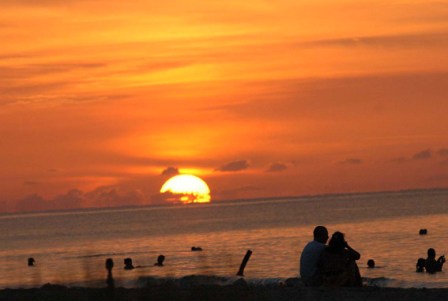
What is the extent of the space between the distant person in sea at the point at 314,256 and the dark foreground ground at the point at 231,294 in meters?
0.32

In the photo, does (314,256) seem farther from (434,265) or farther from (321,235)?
(434,265)

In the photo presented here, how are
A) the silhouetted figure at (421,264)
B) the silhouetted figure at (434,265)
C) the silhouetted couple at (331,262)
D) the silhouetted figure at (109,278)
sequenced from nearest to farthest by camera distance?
the silhouetted figure at (109,278) → the silhouetted couple at (331,262) → the silhouetted figure at (434,265) → the silhouetted figure at (421,264)

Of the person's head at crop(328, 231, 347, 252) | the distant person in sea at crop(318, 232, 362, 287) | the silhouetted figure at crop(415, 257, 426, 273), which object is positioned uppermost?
the silhouetted figure at crop(415, 257, 426, 273)

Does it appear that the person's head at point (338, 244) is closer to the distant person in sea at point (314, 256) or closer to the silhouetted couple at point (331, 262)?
the silhouetted couple at point (331, 262)

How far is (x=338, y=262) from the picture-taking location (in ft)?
66.9

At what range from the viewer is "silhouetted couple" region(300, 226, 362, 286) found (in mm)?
20344

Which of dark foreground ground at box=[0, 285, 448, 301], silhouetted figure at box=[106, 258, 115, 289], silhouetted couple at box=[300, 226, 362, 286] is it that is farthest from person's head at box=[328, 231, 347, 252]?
silhouetted figure at box=[106, 258, 115, 289]

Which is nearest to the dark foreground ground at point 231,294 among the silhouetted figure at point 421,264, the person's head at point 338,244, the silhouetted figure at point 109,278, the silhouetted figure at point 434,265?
the silhouetted figure at point 109,278

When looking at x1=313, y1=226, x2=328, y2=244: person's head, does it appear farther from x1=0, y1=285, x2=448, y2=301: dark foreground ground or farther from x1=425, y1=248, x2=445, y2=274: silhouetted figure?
x1=425, y1=248, x2=445, y2=274: silhouetted figure

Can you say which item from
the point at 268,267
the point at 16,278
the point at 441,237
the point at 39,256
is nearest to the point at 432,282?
the point at 268,267

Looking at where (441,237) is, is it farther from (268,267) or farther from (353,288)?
(353,288)

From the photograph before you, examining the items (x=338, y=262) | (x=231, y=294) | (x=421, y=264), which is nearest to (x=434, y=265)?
(x=421, y=264)

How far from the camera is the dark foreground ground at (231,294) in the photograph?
60.6ft

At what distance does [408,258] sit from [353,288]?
3385 cm
